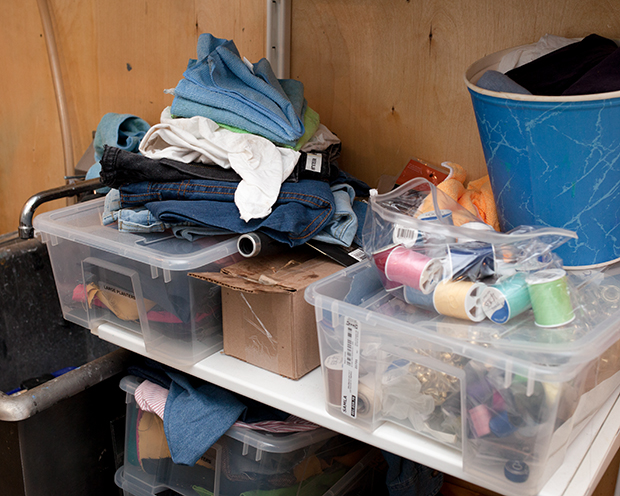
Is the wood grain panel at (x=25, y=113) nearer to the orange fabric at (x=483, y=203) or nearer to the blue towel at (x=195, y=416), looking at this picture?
the blue towel at (x=195, y=416)

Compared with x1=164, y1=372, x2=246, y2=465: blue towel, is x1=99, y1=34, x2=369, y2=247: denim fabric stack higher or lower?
higher

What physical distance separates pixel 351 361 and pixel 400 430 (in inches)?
4.3

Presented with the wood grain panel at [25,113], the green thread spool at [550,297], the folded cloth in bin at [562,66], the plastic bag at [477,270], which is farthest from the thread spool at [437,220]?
the wood grain panel at [25,113]

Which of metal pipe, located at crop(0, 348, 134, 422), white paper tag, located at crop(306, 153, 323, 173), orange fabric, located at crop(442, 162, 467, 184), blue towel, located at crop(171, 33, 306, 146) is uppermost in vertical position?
blue towel, located at crop(171, 33, 306, 146)

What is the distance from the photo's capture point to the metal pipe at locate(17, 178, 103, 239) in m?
1.04

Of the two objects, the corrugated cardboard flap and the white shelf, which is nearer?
the white shelf

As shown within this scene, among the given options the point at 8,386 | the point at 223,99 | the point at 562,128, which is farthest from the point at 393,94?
the point at 8,386

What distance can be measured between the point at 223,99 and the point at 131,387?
527 millimetres

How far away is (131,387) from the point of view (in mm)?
1011

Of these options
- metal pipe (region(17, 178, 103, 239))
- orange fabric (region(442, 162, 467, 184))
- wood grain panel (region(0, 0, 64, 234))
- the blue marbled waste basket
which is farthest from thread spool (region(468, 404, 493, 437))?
wood grain panel (region(0, 0, 64, 234))

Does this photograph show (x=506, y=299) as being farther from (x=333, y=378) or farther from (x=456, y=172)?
(x=456, y=172)

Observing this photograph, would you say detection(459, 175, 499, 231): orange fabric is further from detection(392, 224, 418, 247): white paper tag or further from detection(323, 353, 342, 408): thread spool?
detection(323, 353, 342, 408): thread spool

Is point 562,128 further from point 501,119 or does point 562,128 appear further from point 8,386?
point 8,386

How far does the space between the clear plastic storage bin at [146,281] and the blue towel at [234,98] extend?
0.62 ft
